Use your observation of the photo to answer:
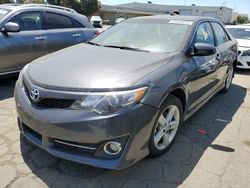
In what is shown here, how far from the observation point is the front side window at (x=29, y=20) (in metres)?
5.36

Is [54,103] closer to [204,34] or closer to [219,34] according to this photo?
[204,34]

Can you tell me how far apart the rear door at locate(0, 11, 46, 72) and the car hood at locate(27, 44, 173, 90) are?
1972 mm

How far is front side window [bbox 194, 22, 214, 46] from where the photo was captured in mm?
3996

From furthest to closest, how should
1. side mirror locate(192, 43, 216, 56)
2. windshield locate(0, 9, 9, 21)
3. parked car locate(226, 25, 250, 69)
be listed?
parked car locate(226, 25, 250, 69) < windshield locate(0, 9, 9, 21) < side mirror locate(192, 43, 216, 56)

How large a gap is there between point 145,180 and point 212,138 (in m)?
1.45

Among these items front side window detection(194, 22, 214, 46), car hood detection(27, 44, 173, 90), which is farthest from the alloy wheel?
front side window detection(194, 22, 214, 46)

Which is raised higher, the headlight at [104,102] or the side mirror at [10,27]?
the side mirror at [10,27]

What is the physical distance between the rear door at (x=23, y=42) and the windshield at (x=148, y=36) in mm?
1821

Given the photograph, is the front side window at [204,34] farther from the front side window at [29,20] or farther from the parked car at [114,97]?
the front side window at [29,20]

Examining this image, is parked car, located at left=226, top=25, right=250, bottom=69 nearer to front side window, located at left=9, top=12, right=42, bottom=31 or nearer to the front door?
the front door

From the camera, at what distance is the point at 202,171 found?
303 centimetres

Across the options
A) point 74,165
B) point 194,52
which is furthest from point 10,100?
point 194,52

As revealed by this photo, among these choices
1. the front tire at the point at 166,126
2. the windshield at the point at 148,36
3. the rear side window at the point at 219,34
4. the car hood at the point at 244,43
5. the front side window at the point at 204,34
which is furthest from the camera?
the car hood at the point at 244,43

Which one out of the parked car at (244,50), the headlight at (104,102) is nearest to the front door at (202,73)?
the headlight at (104,102)
